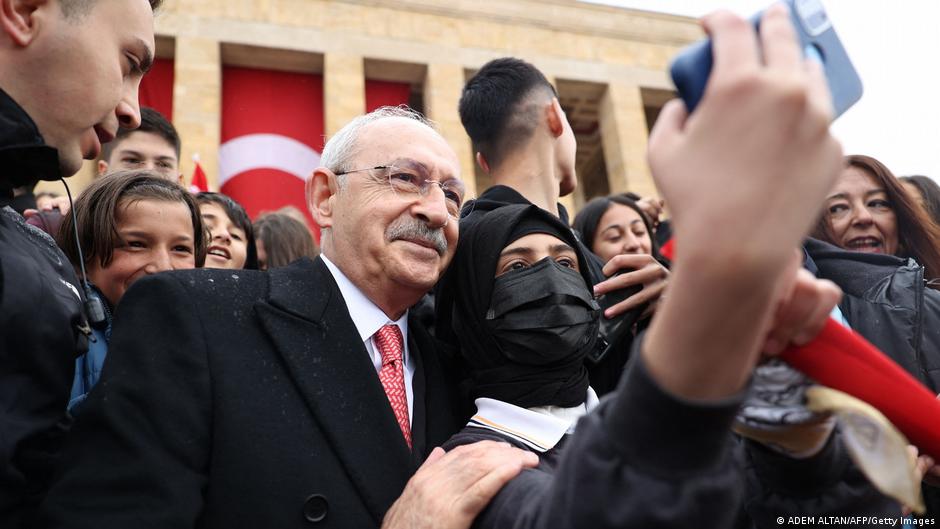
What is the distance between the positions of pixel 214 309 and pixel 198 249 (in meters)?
1.23

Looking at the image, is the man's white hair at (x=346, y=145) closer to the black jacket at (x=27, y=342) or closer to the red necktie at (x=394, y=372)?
the red necktie at (x=394, y=372)

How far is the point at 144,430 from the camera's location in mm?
1554

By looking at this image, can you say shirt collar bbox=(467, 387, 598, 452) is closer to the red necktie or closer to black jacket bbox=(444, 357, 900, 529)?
the red necktie

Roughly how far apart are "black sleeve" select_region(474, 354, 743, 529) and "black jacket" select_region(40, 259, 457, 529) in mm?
986

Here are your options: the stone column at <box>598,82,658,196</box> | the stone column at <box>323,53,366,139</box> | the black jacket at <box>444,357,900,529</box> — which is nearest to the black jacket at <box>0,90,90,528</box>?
the black jacket at <box>444,357,900,529</box>

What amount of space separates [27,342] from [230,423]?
513 mm

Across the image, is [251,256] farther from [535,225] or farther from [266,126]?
[266,126]

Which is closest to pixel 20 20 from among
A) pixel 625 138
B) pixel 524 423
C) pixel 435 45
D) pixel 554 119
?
pixel 524 423

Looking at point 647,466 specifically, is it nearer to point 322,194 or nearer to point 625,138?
point 322,194

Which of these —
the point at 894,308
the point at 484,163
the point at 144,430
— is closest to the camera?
the point at 144,430

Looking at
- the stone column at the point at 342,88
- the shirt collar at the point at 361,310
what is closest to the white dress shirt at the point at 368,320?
the shirt collar at the point at 361,310

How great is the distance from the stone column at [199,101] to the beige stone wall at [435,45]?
2 centimetres

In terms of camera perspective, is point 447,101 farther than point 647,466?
Yes

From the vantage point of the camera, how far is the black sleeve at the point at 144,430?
1.46 meters
